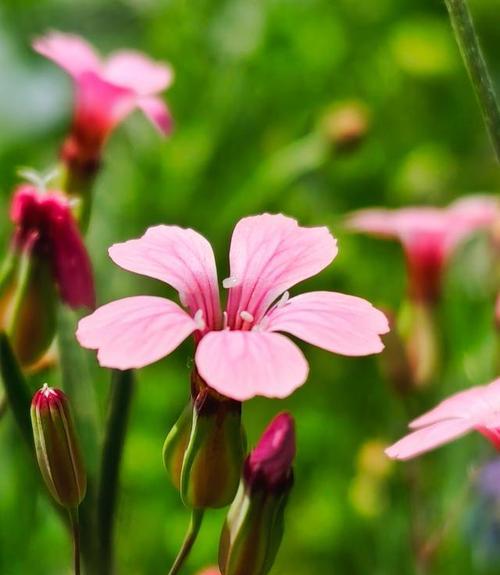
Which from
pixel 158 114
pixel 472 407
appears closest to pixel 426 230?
pixel 158 114

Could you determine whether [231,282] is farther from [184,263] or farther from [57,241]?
[57,241]

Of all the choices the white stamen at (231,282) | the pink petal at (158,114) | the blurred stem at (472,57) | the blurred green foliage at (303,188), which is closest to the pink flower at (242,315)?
the white stamen at (231,282)

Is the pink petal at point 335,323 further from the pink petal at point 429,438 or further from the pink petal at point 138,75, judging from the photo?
the pink petal at point 138,75

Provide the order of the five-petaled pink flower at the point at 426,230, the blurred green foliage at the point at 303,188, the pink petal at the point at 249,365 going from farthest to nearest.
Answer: the blurred green foliage at the point at 303,188, the five-petaled pink flower at the point at 426,230, the pink petal at the point at 249,365

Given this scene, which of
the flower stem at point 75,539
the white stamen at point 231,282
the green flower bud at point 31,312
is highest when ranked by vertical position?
the green flower bud at point 31,312

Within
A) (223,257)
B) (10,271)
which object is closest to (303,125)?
(223,257)

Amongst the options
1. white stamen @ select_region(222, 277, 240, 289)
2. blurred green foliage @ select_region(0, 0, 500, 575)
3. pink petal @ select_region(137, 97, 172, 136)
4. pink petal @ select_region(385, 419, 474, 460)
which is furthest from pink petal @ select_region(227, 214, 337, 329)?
blurred green foliage @ select_region(0, 0, 500, 575)
